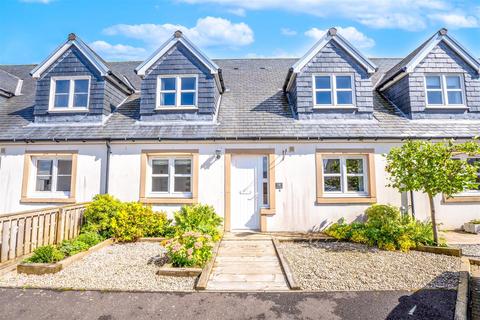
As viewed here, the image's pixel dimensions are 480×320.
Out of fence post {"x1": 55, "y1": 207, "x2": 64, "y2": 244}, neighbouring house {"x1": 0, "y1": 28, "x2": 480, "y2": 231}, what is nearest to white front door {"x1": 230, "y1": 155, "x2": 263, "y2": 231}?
neighbouring house {"x1": 0, "y1": 28, "x2": 480, "y2": 231}

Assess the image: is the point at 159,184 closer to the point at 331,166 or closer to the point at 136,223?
the point at 136,223

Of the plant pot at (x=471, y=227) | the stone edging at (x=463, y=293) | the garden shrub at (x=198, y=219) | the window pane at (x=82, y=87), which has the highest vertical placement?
the window pane at (x=82, y=87)

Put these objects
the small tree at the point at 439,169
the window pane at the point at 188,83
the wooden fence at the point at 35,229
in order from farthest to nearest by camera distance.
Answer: the window pane at the point at 188,83 → the small tree at the point at 439,169 → the wooden fence at the point at 35,229

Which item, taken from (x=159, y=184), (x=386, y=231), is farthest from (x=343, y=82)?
(x=159, y=184)

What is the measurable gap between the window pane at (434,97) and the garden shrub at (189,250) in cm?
1118

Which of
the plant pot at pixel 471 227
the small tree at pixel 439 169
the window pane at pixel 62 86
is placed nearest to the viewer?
the small tree at pixel 439 169

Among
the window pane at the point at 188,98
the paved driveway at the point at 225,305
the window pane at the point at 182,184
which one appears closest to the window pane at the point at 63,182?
the window pane at the point at 182,184

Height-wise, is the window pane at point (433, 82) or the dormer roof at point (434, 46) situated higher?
the dormer roof at point (434, 46)

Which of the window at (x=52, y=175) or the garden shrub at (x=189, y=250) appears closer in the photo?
the garden shrub at (x=189, y=250)

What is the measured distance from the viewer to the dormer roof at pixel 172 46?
11.1m

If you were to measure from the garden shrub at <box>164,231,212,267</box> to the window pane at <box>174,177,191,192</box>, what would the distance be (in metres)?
3.76

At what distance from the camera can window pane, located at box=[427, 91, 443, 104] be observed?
1114 centimetres

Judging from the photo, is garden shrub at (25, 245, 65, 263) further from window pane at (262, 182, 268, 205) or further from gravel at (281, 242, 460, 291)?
window pane at (262, 182, 268, 205)

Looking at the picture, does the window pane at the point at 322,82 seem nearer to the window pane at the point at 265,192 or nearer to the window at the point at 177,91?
the window pane at the point at 265,192
